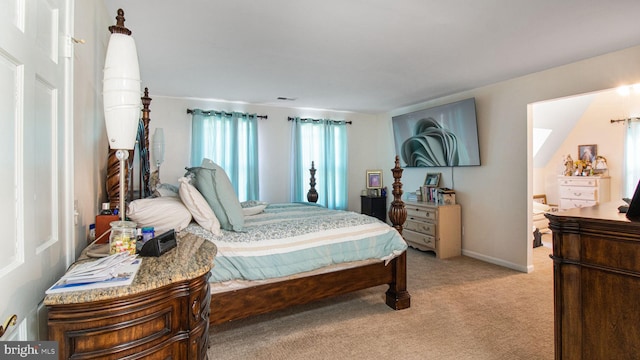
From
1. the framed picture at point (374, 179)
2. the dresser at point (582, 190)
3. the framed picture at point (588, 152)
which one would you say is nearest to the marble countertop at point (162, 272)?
the framed picture at point (374, 179)

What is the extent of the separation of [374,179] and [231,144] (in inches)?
111

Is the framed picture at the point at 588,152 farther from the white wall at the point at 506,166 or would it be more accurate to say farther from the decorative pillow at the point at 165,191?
the decorative pillow at the point at 165,191

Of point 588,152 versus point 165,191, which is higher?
point 588,152

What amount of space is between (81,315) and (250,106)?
14.7 feet

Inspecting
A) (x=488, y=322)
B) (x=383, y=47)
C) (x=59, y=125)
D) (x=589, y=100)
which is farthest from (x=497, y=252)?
(x=59, y=125)

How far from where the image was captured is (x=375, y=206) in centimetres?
570

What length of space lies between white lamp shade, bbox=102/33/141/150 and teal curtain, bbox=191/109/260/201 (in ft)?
11.3

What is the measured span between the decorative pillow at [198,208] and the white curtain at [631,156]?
638 centimetres

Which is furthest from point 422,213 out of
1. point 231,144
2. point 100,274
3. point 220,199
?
point 100,274

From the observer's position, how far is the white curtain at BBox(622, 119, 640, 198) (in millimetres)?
4887

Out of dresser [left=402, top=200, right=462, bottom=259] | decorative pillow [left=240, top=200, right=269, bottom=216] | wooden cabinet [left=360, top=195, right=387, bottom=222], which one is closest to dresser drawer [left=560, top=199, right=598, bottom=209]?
dresser [left=402, top=200, right=462, bottom=259]

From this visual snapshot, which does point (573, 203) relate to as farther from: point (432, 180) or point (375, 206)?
point (375, 206)

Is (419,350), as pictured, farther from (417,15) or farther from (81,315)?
(417,15)

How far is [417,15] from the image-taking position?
216 centimetres
